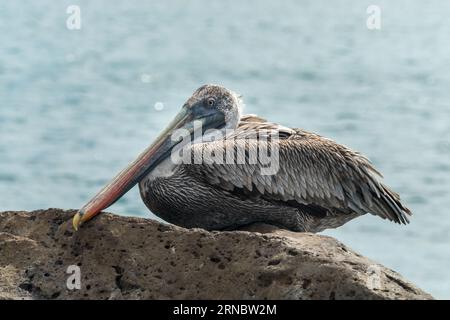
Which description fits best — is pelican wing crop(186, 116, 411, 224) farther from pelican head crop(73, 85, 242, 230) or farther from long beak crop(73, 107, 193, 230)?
long beak crop(73, 107, 193, 230)

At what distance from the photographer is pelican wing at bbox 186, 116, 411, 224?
25.0ft

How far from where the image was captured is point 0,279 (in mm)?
6082

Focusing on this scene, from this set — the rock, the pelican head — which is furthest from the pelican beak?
the rock

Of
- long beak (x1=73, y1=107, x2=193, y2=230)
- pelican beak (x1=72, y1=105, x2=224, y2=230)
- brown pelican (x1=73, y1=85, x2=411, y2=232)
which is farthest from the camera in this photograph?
brown pelican (x1=73, y1=85, x2=411, y2=232)

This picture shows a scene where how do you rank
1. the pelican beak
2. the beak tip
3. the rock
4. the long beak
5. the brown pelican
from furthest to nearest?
the brown pelican < the long beak < the pelican beak < the beak tip < the rock

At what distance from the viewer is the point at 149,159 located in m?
7.71

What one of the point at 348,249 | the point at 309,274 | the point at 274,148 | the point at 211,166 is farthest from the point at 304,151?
the point at 309,274

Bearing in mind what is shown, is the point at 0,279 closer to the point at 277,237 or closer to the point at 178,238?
the point at 178,238

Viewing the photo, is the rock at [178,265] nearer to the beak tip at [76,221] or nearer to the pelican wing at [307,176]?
the beak tip at [76,221]

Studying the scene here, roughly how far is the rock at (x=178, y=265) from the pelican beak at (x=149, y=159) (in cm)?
40

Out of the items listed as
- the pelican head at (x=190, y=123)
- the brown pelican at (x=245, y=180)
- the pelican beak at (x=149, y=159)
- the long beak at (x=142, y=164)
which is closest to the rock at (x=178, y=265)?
the pelican beak at (x=149, y=159)

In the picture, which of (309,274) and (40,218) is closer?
(309,274)

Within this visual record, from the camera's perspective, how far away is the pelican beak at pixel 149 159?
7.03 metres
